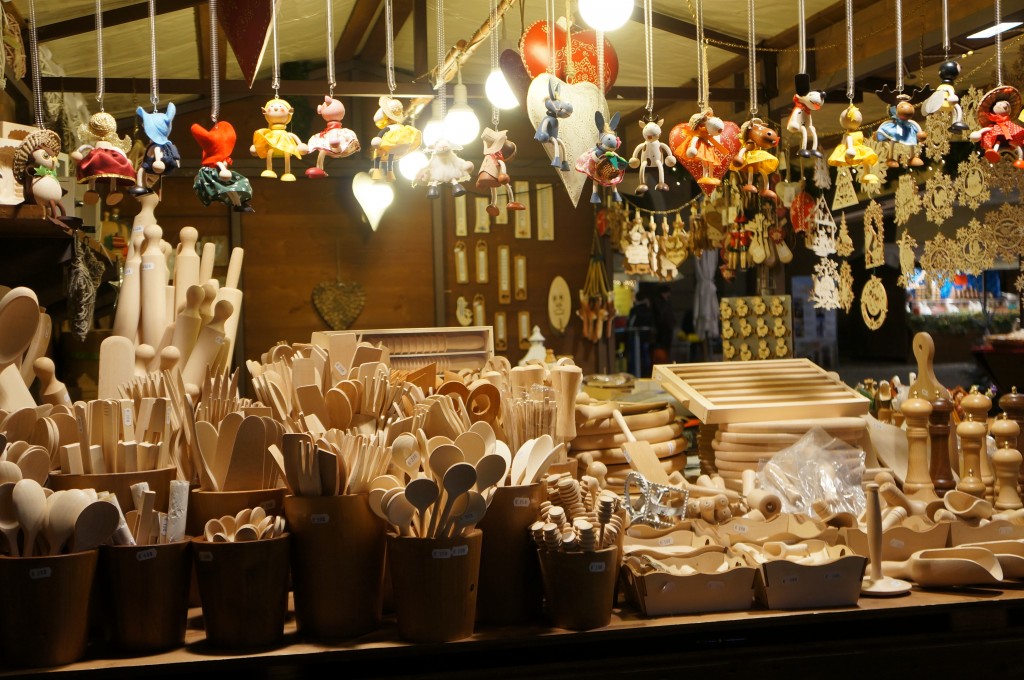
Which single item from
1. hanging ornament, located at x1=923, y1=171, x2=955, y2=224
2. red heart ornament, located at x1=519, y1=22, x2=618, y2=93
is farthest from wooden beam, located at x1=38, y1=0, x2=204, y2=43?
hanging ornament, located at x1=923, y1=171, x2=955, y2=224

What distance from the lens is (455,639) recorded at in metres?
1.57

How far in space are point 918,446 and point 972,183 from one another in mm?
2225

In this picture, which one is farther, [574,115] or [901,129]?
[574,115]

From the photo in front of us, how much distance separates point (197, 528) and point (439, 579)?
1.55 ft

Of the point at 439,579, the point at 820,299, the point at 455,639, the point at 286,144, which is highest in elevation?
the point at 286,144

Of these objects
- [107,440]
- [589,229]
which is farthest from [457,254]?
[107,440]

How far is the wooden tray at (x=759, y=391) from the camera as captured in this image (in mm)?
2783

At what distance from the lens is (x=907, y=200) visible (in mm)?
4480

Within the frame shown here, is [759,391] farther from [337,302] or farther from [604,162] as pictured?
[337,302]

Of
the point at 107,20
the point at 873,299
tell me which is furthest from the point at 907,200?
the point at 107,20

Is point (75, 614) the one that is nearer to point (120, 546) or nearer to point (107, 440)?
point (120, 546)

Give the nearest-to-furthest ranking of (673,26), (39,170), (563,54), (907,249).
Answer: (39,170) < (563,54) < (907,249) < (673,26)

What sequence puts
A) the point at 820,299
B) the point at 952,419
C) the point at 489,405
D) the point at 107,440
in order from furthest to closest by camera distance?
the point at 820,299 < the point at 952,419 < the point at 489,405 < the point at 107,440

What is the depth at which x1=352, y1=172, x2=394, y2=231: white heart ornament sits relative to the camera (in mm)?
6852
